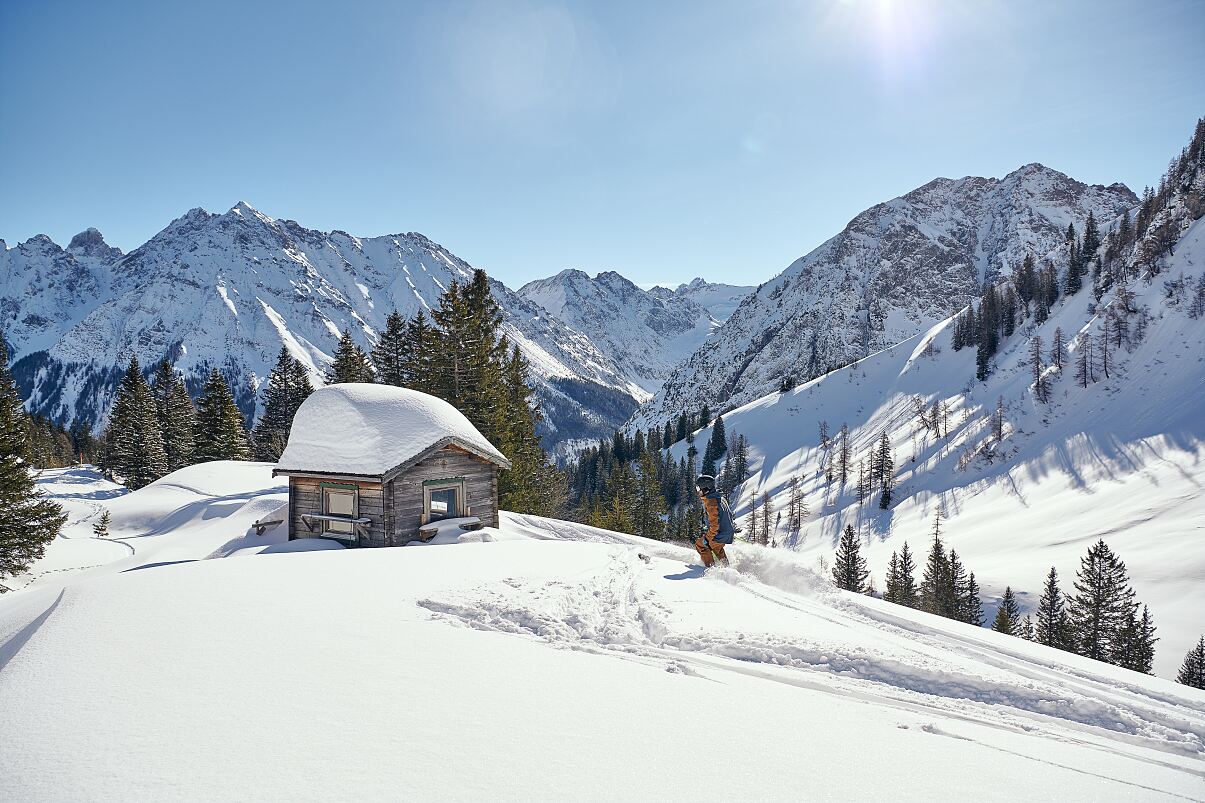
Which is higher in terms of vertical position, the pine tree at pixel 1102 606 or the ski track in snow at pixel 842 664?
the ski track in snow at pixel 842 664

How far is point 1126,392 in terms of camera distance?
79.3 meters

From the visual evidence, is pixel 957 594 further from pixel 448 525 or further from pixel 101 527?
pixel 101 527

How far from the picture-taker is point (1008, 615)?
42.9 m

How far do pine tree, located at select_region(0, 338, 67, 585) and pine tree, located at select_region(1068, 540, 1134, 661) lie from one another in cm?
5535

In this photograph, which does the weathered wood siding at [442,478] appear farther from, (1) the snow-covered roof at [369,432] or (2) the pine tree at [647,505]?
(2) the pine tree at [647,505]

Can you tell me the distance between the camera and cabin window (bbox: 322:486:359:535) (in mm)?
18281

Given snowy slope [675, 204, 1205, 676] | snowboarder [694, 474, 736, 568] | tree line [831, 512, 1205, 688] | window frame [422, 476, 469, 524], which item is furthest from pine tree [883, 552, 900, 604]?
snowboarder [694, 474, 736, 568]

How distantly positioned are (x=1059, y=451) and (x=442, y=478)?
88.8m

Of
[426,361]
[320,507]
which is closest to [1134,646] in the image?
[320,507]

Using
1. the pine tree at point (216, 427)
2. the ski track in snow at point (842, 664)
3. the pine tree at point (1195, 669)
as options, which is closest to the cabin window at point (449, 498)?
the ski track in snow at point (842, 664)

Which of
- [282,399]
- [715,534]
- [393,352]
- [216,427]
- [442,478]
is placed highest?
[393,352]

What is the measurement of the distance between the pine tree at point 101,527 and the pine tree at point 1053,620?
5595 cm

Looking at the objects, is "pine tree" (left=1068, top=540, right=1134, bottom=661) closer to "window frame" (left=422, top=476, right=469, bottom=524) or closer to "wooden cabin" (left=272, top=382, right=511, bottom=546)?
"wooden cabin" (left=272, top=382, right=511, bottom=546)

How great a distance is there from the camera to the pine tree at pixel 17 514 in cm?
2022
